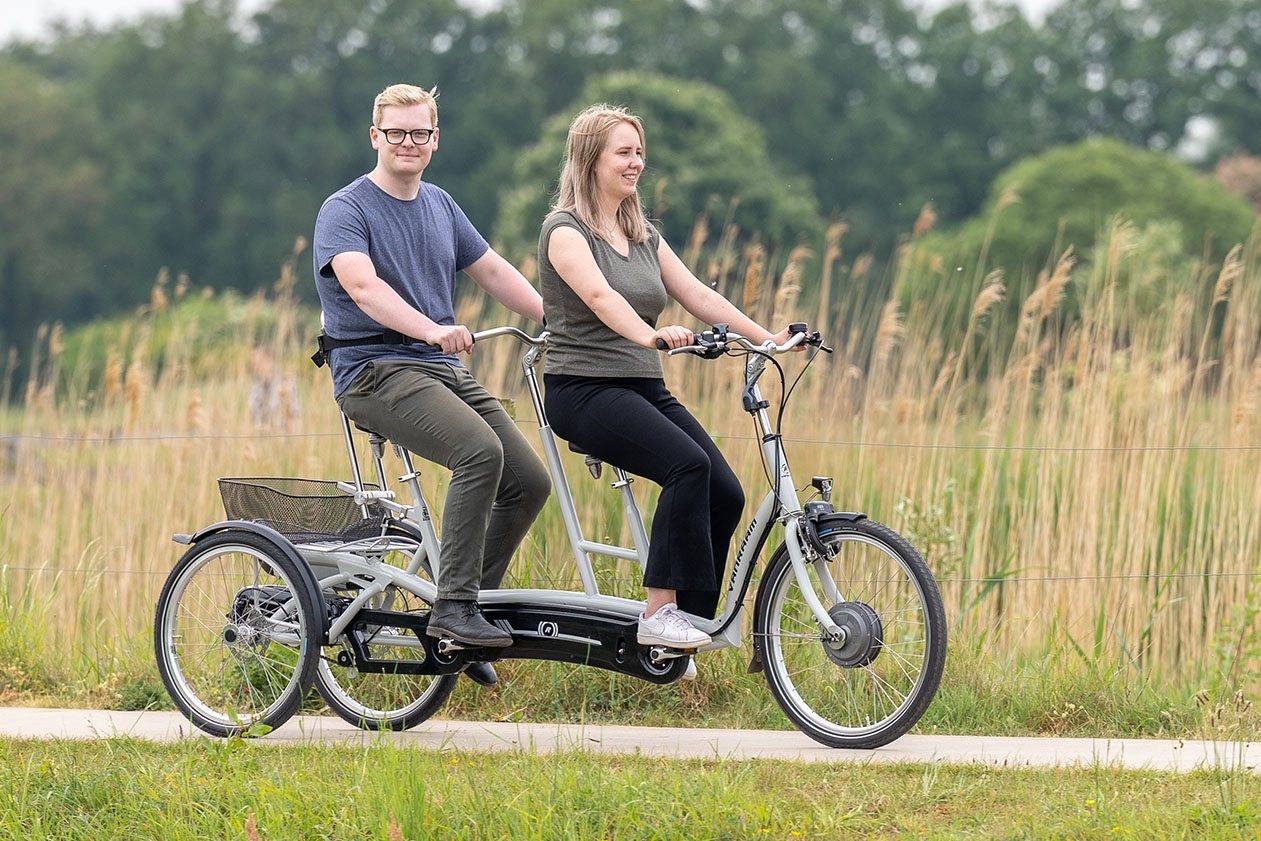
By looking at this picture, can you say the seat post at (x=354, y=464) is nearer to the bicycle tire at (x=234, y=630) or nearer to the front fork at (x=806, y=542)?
the bicycle tire at (x=234, y=630)

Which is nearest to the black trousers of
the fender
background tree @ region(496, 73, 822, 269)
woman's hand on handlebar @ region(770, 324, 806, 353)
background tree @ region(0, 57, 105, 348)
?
woman's hand on handlebar @ region(770, 324, 806, 353)

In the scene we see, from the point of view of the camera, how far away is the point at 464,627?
5.07 metres

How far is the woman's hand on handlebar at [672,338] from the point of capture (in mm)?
4711

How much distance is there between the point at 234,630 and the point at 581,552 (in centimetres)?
108

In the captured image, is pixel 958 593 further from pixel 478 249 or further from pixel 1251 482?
pixel 478 249

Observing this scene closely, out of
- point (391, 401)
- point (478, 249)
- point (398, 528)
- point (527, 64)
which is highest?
point (527, 64)

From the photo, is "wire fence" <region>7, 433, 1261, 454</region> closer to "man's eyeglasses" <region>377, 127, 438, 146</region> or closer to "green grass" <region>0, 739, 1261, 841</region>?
"man's eyeglasses" <region>377, 127, 438, 146</region>

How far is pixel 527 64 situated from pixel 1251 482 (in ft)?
156

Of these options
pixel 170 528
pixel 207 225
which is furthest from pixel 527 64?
pixel 170 528

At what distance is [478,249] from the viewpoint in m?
5.50

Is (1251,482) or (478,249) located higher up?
(478,249)

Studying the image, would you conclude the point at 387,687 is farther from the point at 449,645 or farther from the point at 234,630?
the point at 449,645

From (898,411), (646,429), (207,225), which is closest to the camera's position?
(646,429)

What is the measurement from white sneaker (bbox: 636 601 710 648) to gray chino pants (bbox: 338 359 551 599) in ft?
1.62
